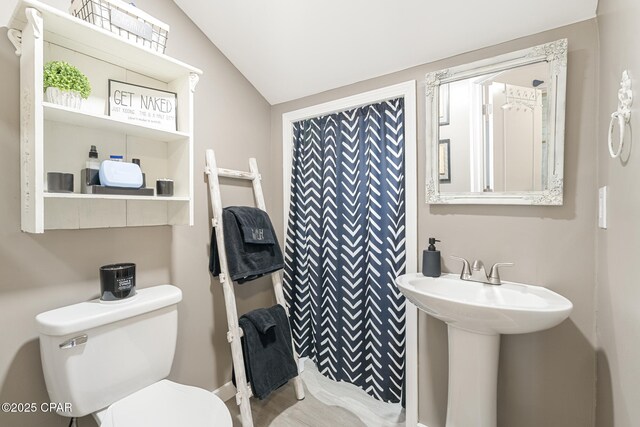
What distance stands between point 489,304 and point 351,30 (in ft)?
4.71

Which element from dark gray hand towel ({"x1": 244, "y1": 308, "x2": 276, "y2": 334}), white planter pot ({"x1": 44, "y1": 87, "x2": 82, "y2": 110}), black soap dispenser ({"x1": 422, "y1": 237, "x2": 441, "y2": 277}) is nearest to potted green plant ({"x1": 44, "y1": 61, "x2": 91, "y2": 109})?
white planter pot ({"x1": 44, "y1": 87, "x2": 82, "y2": 110})

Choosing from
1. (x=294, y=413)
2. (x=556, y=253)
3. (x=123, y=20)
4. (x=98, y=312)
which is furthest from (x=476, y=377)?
(x=123, y=20)

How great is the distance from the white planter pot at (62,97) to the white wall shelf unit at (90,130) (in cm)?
3

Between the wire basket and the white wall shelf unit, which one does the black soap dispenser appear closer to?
the white wall shelf unit

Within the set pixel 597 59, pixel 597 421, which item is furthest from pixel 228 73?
pixel 597 421

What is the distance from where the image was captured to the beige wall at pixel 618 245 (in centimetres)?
73

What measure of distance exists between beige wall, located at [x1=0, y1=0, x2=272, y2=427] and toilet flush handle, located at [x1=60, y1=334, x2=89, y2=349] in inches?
9.2

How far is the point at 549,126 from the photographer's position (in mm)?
1242

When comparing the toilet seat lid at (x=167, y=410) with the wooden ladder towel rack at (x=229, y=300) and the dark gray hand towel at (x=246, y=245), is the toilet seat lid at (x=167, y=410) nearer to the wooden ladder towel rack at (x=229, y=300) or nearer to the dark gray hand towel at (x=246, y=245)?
the wooden ladder towel rack at (x=229, y=300)

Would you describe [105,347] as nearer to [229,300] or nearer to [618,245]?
[229,300]

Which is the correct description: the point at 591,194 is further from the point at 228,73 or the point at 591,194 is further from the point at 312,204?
the point at 228,73

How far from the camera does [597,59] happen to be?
1.16m

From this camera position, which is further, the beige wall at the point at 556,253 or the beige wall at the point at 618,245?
the beige wall at the point at 556,253

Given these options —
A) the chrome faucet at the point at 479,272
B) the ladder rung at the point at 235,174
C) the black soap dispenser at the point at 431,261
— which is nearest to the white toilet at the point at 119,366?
the ladder rung at the point at 235,174
